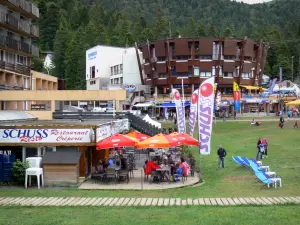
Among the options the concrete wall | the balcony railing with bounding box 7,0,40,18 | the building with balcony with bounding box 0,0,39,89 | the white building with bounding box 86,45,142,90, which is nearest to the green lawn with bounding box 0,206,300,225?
the concrete wall

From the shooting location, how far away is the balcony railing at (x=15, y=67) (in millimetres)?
43956

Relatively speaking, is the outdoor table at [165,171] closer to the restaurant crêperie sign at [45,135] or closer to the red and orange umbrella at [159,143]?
the red and orange umbrella at [159,143]

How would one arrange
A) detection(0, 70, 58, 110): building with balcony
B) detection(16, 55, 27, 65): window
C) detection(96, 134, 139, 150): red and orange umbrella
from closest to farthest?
1. detection(96, 134, 139, 150): red and orange umbrella
2. detection(0, 70, 58, 110): building with balcony
3. detection(16, 55, 27, 65): window

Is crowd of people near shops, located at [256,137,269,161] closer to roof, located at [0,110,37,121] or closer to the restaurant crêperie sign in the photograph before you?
the restaurant crêperie sign

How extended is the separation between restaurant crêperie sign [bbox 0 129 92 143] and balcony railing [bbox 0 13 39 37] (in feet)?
85.6

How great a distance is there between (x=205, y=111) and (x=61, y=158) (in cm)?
687

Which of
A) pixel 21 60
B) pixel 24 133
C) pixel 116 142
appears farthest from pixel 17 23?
pixel 116 142

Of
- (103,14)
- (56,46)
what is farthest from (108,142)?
(103,14)

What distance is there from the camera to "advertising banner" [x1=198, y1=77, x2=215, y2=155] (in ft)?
65.6

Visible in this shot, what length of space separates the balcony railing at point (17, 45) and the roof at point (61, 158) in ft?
89.4

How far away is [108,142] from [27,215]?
26.7 ft

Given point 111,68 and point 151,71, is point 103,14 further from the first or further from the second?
point 151,71

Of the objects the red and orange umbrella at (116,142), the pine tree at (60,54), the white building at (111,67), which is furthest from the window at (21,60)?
the pine tree at (60,54)

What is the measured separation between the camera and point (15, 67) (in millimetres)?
47406
